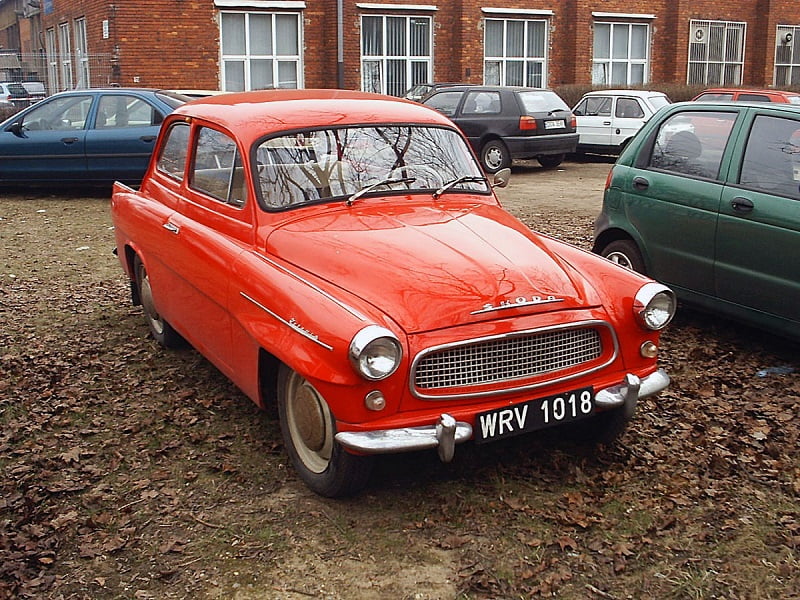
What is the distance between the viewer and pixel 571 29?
1072 inches

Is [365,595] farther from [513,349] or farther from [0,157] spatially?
[0,157]

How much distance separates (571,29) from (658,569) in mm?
25534

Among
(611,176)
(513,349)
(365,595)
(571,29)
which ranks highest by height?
(571,29)

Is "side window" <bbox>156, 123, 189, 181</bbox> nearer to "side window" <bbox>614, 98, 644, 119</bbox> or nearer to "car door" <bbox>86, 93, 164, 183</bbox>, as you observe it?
"car door" <bbox>86, 93, 164, 183</bbox>

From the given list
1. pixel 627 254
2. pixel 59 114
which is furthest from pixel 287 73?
pixel 627 254

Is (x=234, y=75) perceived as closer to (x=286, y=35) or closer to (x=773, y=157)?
(x=286, y=35)

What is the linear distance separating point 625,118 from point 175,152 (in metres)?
15.0

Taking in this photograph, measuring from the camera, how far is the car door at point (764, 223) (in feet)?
Result: 18.5

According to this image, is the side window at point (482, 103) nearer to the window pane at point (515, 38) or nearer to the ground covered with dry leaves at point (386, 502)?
the window pane at point (515, 38)

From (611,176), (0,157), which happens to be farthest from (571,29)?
(611,176)

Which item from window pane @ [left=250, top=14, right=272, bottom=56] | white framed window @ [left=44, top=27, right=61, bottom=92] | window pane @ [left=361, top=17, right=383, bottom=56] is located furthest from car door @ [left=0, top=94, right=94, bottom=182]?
white framed window @ [left=44, top=27, right=61, bottom=92]

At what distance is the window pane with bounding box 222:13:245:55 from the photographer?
23531 millimetres

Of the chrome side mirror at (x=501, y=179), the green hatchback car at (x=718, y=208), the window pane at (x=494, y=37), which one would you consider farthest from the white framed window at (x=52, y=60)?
the chrome side mirror at (x=501, y=179)

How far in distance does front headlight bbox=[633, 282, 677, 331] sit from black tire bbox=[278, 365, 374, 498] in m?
1.44
